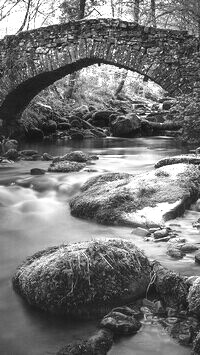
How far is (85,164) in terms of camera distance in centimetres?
942

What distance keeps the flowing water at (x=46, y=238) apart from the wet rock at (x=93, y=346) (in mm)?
61

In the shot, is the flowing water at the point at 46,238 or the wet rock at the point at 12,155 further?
the wet rock at the point at 12,155

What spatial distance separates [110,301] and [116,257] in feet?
1.25

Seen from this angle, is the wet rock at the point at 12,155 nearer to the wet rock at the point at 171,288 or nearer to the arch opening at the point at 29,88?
the arch opening at the point at 29,88

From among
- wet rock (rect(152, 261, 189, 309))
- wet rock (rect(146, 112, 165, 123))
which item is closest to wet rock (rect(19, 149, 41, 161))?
wet rock (rect(152, 261, 189, 309))

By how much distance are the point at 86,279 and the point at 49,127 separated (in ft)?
45.3

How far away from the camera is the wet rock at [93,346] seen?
247 centimetres

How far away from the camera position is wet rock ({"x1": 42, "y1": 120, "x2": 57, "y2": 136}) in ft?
53.9

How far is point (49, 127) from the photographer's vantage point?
16.5 meters

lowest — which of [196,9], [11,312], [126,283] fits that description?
[11,312]

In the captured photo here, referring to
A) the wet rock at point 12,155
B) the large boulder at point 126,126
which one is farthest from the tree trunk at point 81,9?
the wet rock at point 12,155

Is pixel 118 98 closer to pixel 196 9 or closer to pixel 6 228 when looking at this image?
pixel 196 9

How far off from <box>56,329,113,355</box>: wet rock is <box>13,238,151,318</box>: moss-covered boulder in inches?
12.8

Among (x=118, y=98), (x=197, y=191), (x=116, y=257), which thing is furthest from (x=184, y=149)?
(x=118, y=98)
